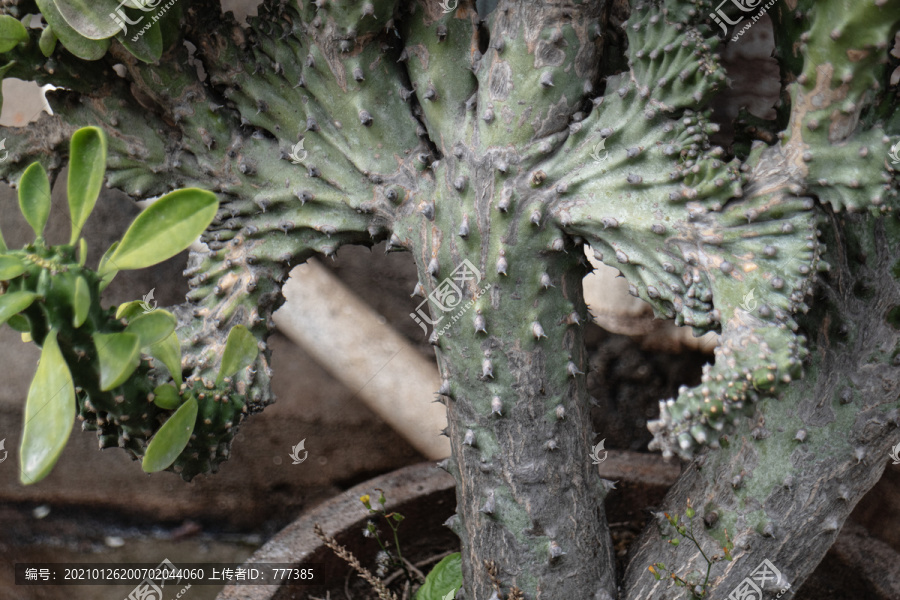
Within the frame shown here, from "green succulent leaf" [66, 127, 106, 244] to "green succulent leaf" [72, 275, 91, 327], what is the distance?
51mm

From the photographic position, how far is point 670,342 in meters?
1.62

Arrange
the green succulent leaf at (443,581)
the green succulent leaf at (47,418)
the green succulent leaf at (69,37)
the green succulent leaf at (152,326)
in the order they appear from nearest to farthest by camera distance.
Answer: the green succulent leaf at (47,418) < the green succulent leaf at (152,326) < the green succulent leaf at (69,37) < the green succulent leaf at (443,581)

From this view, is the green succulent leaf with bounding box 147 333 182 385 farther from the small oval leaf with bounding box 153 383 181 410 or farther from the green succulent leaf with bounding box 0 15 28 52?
the green succulent leaf with bounding box 0 15 28 52

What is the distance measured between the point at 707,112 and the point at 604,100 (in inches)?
4.8

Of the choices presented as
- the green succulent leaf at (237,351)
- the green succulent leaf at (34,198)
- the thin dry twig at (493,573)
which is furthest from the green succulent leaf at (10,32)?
the thin dry twig at (493,573)

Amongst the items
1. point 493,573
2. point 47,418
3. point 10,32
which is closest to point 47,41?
point 10,32

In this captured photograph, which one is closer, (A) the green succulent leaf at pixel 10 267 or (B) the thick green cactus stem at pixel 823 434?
(A) the green succulent leaf at pixel 10 267

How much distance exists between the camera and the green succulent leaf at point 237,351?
2.90 feet

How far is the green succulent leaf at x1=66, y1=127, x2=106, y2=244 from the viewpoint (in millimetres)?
688

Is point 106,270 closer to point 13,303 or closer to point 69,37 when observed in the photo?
point 13,303

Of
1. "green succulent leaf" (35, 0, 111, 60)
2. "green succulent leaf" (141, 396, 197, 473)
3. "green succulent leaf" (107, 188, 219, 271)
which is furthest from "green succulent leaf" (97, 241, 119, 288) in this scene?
"green succulent leaf" (35, 0, 111, 60)

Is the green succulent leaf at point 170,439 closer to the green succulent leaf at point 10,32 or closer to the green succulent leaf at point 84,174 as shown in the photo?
the green succulent leaf at point 84,174

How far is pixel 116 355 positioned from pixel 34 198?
0.19 metres

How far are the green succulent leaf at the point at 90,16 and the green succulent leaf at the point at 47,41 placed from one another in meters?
0.05
